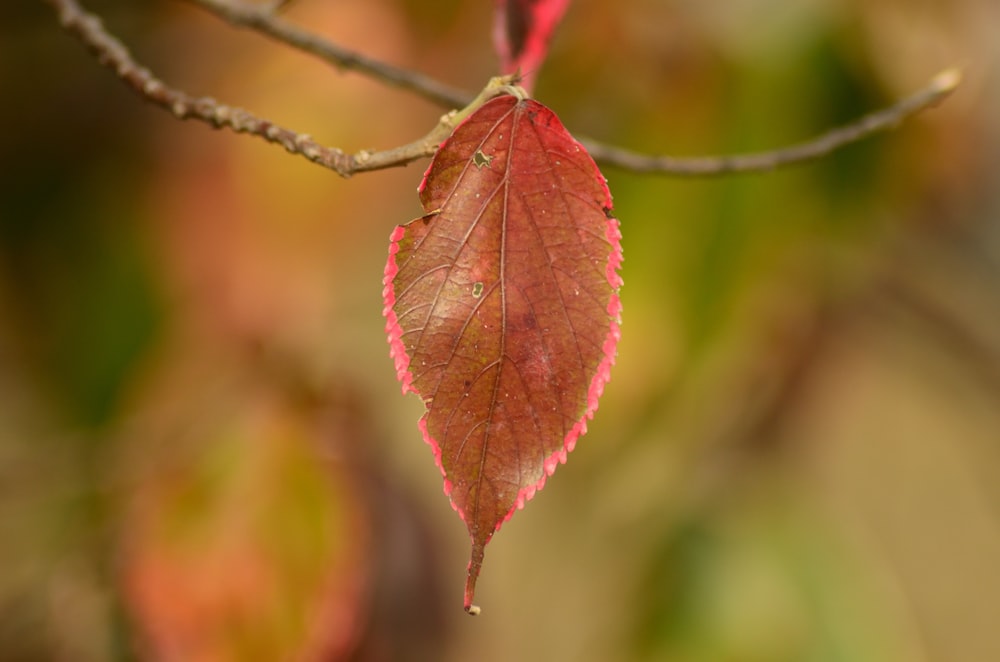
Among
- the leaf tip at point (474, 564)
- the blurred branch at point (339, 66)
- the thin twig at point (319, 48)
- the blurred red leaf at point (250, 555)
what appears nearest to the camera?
the leaf tip at point (474, 564)

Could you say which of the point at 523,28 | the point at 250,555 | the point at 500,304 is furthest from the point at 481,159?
the point at 250,555

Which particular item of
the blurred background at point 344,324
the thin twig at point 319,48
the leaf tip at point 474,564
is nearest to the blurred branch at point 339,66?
the thin twig at point 319,48

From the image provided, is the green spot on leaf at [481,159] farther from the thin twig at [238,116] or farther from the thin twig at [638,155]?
the thin twig at [638,155]

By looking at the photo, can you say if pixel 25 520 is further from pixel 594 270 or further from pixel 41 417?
pixel 594 270

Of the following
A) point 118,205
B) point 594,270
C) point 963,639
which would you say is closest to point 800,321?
point 118,205

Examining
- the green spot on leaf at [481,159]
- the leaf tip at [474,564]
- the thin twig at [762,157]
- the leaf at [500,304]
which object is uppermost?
the thin twig at [762,157]

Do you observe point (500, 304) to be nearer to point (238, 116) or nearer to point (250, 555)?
point (238, 116)
